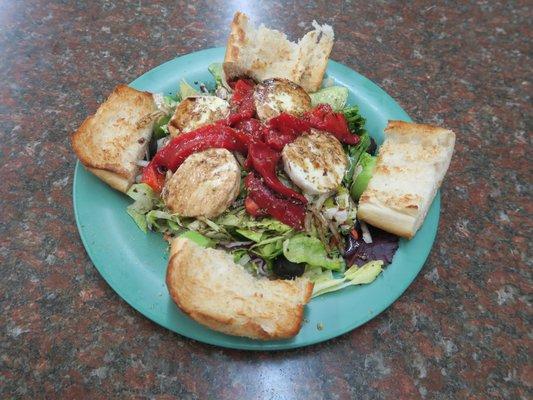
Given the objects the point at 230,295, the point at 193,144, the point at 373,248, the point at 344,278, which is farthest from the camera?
the point at 193,144

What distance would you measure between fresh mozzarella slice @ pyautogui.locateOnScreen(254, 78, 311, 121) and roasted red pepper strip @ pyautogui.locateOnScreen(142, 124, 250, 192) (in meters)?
0.21

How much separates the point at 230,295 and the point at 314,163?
75cm

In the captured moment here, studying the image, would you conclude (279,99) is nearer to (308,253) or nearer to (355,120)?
(355,120)

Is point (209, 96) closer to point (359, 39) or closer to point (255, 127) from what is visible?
point (255, 127)

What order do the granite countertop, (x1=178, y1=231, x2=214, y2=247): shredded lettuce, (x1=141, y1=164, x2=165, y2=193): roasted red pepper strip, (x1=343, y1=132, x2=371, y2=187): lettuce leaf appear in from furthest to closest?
(x1=343, y1=132, x2=371, y2=187): lettuce leaf, (x1=141, y1=164, x2=165, y2=193): roasted red pepper strip, (x1=178, y1=231, x2=214, y2=247): shredded lettuce, the granite countertop

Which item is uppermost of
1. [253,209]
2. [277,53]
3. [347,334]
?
[277,53]

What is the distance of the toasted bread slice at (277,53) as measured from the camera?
2.65 m

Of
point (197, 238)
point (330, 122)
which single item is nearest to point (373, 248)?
point (330, 122)

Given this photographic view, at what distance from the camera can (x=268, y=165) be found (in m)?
2.20

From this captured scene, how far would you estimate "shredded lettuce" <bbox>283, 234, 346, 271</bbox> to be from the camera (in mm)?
2064

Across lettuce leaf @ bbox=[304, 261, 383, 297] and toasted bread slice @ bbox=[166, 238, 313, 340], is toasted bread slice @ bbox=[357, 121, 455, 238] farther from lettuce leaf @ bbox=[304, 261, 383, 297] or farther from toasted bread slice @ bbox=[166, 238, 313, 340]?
toasted bread slice @ bbox=[166, 238, 313, 340]

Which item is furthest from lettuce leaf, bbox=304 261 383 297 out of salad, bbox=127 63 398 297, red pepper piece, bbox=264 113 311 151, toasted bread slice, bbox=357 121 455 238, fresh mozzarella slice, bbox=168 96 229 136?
fresh mozzarella slice, bbox=168 96 229 136

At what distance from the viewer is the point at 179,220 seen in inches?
83.7

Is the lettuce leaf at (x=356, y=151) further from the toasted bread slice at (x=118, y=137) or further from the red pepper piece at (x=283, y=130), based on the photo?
the toasted bread slice at (x=118, y=137)
